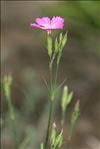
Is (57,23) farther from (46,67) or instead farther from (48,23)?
(46,67)

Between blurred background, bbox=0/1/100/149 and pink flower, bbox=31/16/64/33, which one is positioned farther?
blurred background, bbox=0/1/100/149

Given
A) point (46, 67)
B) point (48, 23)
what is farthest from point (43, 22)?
point (46, 67)

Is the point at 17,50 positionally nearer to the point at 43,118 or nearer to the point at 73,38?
the point at 73,38

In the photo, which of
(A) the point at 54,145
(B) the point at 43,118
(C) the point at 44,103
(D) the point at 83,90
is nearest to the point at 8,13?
(D) the point at 83,90

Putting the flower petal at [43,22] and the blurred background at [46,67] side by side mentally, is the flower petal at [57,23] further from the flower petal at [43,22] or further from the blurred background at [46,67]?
the blurred background at [46,67]

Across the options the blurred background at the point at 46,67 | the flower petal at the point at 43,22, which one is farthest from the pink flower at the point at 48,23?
Answer: the blurred background at the point at 46,67

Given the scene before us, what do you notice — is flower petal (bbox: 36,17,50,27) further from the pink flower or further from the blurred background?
the blurred background

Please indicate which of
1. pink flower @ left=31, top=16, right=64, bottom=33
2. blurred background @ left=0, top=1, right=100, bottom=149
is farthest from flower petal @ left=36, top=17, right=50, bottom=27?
blurred background @ left=0, top=1, right=100, bottom=149

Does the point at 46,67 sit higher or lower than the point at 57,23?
lower

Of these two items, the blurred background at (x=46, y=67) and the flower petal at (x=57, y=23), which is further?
the blurred background at (x=46, y=67)
